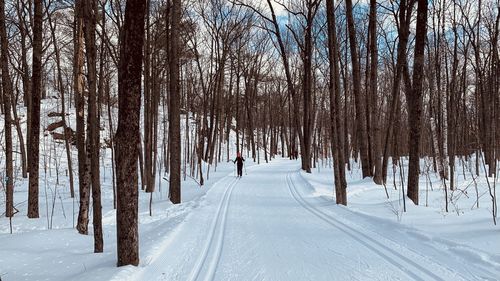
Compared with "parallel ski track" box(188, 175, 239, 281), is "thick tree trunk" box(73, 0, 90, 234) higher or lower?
higher

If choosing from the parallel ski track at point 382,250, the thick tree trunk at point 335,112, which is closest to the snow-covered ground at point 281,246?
the parallel ski track at point 382,250

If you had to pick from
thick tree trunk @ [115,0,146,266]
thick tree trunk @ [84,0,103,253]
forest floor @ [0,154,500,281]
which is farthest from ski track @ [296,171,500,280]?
thick tree trunk @ [84,0,103,253]

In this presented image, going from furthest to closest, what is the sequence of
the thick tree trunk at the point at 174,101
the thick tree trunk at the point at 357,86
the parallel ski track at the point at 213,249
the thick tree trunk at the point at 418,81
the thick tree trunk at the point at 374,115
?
the thick tree trunk at the point at 357,86 < the thick tree trunk at the point at 374,115 < the thick tree trunk at the point at 174,101 < the thick tree trunk at the point at 418,81 < the parallel ski track at the point at 213,249

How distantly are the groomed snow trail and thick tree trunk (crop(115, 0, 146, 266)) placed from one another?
911mm

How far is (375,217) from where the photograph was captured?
9555 millimetres

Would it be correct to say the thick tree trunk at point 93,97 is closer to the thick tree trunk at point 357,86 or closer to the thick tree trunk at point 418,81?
the thick tree trunk at point 418,81

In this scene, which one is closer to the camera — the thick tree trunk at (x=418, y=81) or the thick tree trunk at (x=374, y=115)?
the thick tree trunk at (x=418, y=81)

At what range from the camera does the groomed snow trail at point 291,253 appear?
5.40 m

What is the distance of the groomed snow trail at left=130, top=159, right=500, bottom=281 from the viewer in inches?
213

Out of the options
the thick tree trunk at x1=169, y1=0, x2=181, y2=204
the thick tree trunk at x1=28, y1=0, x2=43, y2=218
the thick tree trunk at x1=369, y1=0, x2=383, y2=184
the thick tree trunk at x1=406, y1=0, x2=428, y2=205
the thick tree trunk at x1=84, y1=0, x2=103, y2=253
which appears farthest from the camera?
the thick tree trunk at x1=369, y1=0, x2=383, y2=184

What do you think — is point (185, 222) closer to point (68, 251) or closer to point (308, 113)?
point (68, 251)

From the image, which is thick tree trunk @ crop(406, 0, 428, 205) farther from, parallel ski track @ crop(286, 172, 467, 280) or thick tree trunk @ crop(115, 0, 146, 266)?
thick tree trunk @ crop(115, 0, 146, 266)

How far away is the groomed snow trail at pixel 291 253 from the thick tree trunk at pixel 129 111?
91cm

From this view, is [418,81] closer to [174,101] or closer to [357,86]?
[357,86]
